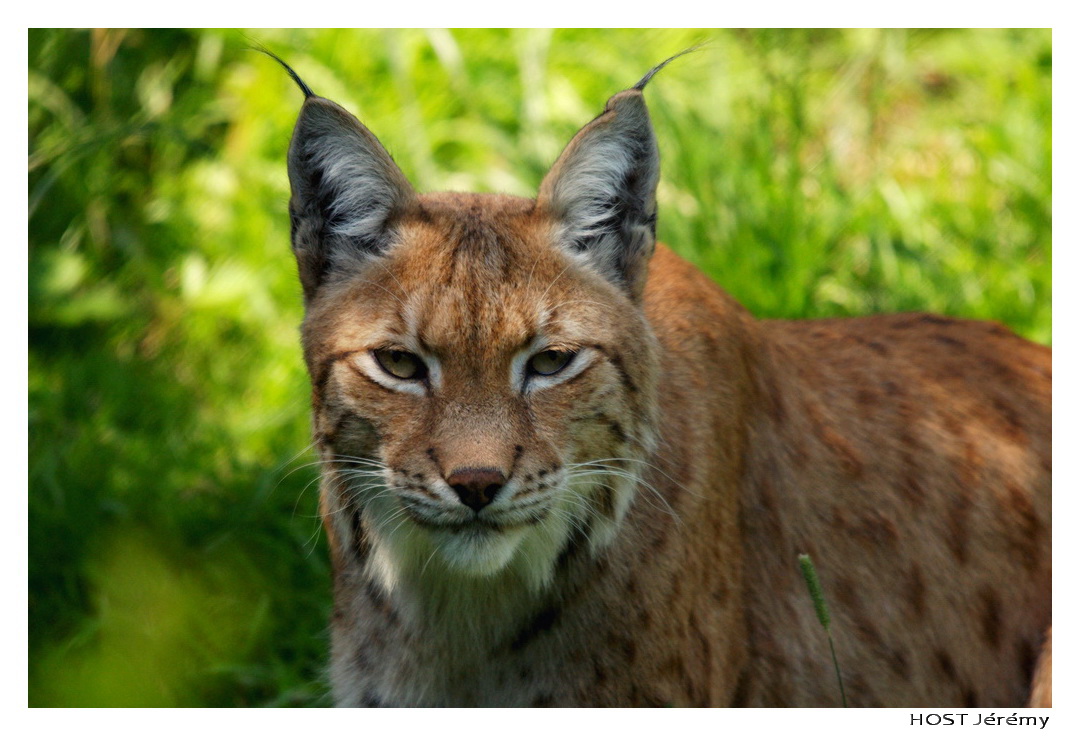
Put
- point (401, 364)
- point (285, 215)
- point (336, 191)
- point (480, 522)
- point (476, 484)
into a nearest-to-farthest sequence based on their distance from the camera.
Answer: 1. point (476, 484)
2. point (480, 522)
3. point (401, 364)
4. point (336, 191)
5. point (285, 215)

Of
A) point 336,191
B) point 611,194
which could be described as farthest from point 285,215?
point 611,194

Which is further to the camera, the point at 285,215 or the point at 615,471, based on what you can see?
the point at 285,215

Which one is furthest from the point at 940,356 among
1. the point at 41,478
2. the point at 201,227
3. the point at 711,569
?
the point at 201,227

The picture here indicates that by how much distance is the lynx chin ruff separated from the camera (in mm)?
3160

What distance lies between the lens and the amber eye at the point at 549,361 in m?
3.20

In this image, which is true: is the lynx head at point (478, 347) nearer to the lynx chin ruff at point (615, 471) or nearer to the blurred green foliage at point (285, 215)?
the lynx chin ruff at point (615, 471)

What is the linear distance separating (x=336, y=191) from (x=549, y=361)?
0.74m

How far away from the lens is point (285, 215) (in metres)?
6.79

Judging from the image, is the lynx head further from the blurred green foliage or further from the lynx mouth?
the blurred green foliage

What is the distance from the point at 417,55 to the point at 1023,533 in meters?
4.34

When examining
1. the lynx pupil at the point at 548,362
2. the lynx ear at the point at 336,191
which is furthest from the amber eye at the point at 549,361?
the lynx ear at the point at 336,191

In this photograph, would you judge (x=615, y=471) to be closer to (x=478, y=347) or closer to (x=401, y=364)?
(x=478, y=347)

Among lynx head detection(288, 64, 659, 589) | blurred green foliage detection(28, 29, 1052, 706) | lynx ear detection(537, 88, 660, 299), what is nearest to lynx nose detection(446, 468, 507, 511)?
lynx head detection(288, 64, 659, 589)
